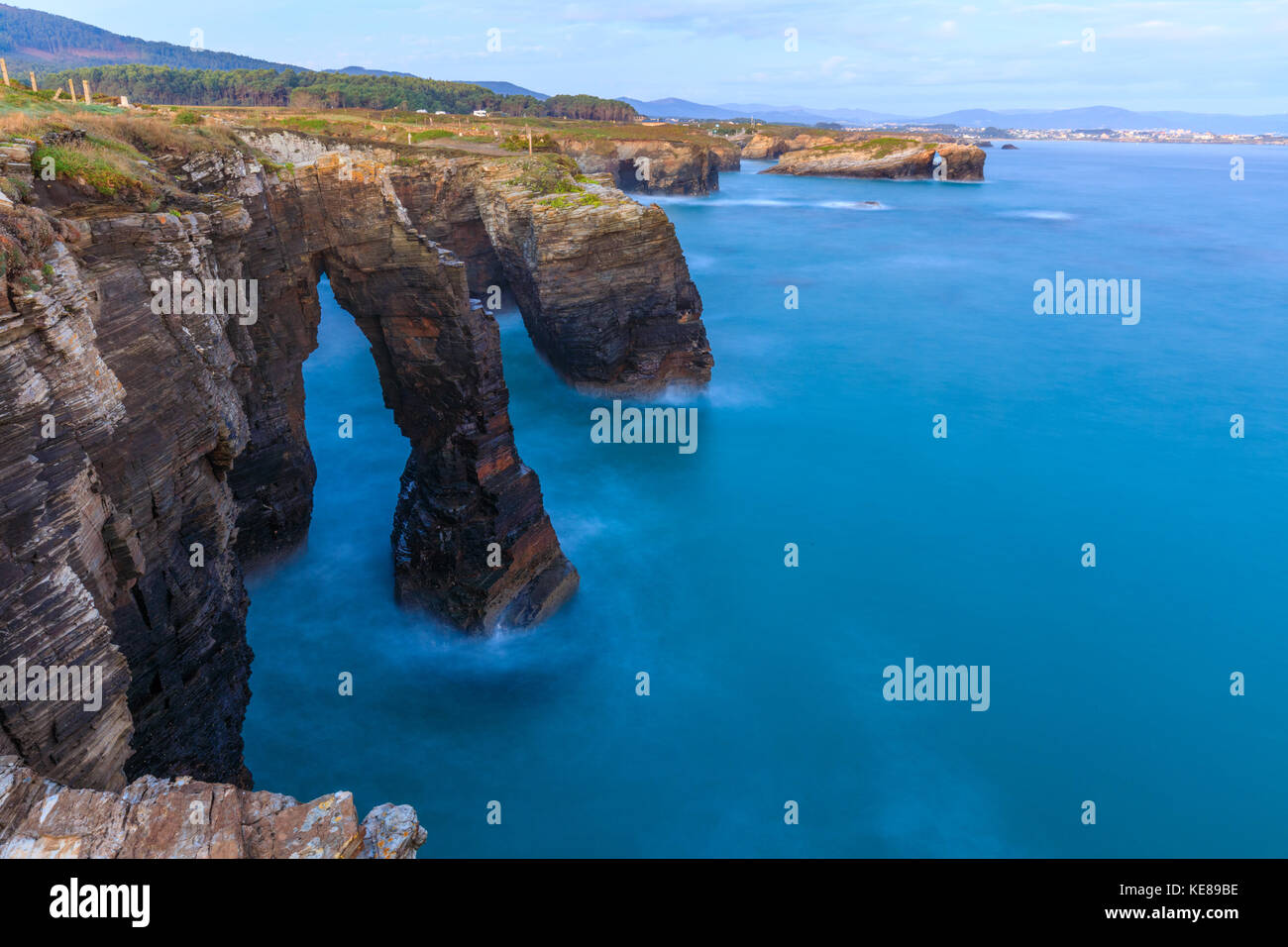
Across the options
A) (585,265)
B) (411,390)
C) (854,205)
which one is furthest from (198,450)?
(854,205)

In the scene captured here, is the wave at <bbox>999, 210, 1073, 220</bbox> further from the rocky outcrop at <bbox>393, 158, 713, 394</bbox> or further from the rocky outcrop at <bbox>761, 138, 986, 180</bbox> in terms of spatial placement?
the rocky outcrop at <bbox>393, 158, 713, 394</bbox>

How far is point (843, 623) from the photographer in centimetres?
2434

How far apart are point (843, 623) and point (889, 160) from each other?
453ft

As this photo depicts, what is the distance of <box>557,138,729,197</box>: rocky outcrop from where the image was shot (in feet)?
337

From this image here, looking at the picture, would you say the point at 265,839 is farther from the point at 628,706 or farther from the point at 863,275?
the point at 863,275

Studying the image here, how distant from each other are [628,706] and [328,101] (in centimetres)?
11120

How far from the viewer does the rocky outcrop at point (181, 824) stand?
625cm

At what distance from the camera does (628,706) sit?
20734 millimetres

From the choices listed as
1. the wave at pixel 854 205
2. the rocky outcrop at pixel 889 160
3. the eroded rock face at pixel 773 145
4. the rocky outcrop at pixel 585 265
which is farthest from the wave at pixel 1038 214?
the eroded rock face at pixel 773 145

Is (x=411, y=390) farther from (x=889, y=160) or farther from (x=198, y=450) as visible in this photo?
(x=889, y=160)

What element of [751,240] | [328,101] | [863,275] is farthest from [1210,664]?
[328,101]

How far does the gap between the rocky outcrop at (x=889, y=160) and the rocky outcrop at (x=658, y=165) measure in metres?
40.4

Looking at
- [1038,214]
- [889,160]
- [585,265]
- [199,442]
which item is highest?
[889,160]

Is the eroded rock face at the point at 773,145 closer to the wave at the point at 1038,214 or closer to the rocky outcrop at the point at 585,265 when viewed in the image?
the wave at the point at 1038,214
